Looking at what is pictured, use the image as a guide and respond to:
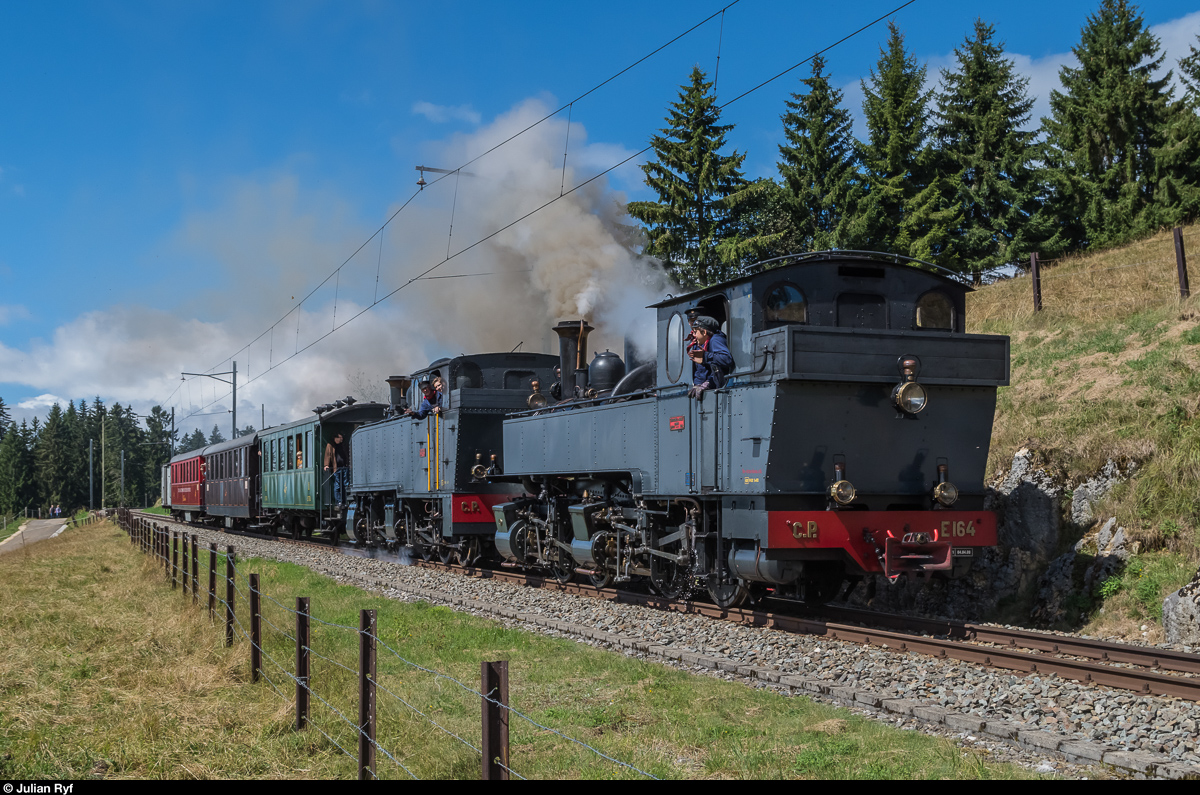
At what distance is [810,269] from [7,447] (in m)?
116

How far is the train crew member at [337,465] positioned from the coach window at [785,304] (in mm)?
16297

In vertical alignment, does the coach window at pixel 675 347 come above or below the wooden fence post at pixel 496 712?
above

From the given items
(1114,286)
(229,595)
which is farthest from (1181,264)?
(229,595)

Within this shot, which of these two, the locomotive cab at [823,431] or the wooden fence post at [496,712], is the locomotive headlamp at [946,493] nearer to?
the locomotive cab at [823,431]

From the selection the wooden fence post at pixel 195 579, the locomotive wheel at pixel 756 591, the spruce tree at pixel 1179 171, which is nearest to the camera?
the locomotive wheel at pixel 756 591

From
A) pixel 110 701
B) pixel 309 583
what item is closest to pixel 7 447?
pixel 309 583

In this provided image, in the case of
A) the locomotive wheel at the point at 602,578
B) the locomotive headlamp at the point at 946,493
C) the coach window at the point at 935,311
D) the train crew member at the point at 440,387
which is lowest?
the locomotive wheel at the point at 602,578

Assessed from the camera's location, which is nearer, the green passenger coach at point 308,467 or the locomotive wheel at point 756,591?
the locomotive wheel at point 756,591

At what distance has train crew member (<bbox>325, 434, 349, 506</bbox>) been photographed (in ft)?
77.9

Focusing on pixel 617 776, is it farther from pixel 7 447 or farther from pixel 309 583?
pixel 7 447

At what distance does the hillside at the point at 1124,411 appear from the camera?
10125mm

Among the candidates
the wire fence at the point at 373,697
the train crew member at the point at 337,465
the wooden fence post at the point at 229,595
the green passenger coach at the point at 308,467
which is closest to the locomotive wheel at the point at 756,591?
the wire fence at the point at 373,697

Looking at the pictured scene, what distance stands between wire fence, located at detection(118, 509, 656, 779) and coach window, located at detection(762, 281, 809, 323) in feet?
15.1

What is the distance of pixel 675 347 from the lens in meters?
10.8
